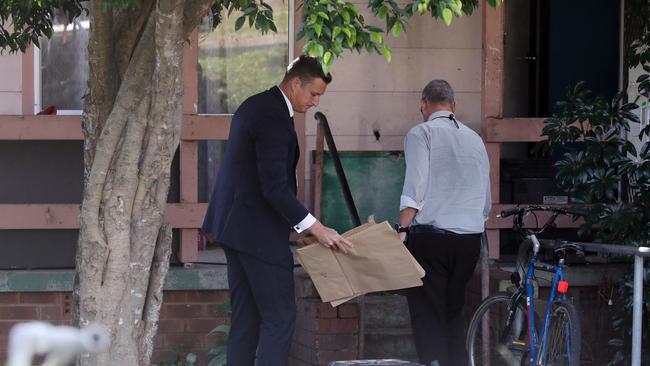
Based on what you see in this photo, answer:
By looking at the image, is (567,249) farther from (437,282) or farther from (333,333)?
(333,333)

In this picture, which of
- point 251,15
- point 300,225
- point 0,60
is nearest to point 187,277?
point 0,60

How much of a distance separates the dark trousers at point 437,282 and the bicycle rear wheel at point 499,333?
39cm

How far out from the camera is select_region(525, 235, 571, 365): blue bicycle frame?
5.95m

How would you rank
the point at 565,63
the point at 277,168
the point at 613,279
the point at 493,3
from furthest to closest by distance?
1. the point at 565,63
2. the point at 613,279
3. the point at 277,168
4. the point at 493,3

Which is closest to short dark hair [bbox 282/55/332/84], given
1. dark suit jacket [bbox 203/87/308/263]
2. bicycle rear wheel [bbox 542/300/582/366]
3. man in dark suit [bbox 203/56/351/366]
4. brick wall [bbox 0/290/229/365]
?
man in dark suit [bbox 203/56/351/366]

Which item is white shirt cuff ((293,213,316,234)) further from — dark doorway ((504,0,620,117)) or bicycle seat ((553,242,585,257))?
dark doorway ((504,0,620,117))

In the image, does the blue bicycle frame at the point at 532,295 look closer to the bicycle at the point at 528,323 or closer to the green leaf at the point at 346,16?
the bicycle at the point at 528,323

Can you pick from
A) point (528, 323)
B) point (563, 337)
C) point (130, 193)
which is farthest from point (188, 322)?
point (130, 193)

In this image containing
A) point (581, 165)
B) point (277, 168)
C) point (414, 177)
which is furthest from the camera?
point (581, 165)

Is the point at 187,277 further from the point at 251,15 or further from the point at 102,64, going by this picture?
the point at 251,15

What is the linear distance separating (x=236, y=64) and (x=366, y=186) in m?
1.38

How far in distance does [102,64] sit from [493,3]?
1.98 m

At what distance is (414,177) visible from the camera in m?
5.89

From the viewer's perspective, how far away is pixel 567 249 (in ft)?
19.7
